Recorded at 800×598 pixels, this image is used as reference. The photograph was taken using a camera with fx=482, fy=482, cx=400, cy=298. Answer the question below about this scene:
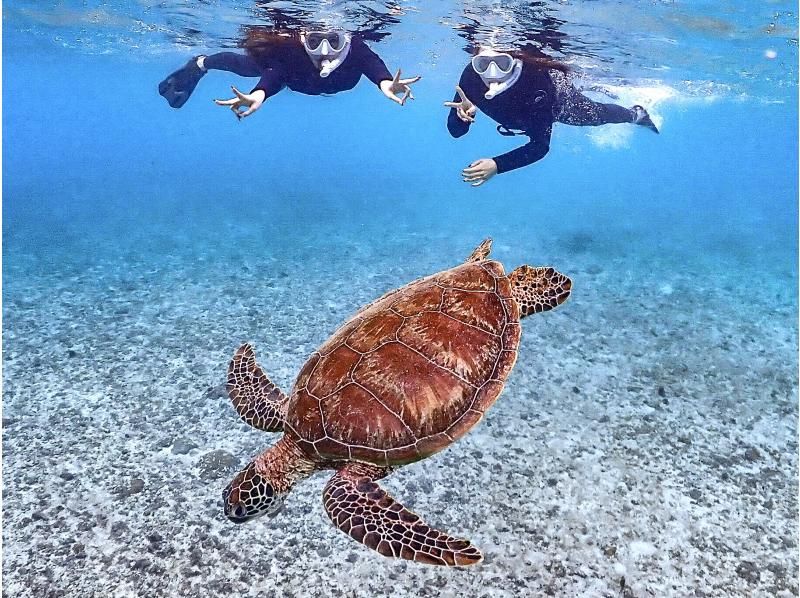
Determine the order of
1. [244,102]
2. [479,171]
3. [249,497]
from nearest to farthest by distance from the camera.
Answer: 1. [249,497]
2. [479,171]
3. [244,102]

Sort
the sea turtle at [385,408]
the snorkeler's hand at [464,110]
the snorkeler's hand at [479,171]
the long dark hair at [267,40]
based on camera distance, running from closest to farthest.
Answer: the sea turtle at [385,408] < the snorkeler's hand at [479,171] < the snorkeler's hand at [464,110] < the long dark hair at [267,40]

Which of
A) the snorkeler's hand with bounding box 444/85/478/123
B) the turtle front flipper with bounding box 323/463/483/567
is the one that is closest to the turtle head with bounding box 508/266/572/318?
the turtle front flipper with bounding box 323/463/483/567

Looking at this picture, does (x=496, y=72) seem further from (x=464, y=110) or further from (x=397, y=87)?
(x=397, y=87)

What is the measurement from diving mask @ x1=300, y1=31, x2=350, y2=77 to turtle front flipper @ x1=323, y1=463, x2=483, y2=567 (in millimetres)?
7255

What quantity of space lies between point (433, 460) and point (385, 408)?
1065 mm

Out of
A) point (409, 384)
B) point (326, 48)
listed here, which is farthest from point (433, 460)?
point (326, 48)

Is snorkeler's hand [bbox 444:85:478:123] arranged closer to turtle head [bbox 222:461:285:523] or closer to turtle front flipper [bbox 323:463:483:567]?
turtle front flipper [bbox 323:463:483:567]

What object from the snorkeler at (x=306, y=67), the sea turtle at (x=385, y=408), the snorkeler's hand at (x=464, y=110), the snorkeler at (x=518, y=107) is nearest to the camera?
the sea turtle at (x=385, y=408)

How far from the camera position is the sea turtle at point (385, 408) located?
2.44 m

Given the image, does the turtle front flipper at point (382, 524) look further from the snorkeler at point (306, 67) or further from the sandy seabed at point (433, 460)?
the snorkeler at point (306, 67)

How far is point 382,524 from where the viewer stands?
238cm

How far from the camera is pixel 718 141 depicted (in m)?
38.6

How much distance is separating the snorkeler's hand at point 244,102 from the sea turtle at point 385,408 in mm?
3957

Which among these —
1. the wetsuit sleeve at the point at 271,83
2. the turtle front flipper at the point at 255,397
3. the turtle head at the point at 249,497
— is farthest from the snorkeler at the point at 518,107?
the turtle head at the point at 249,497
